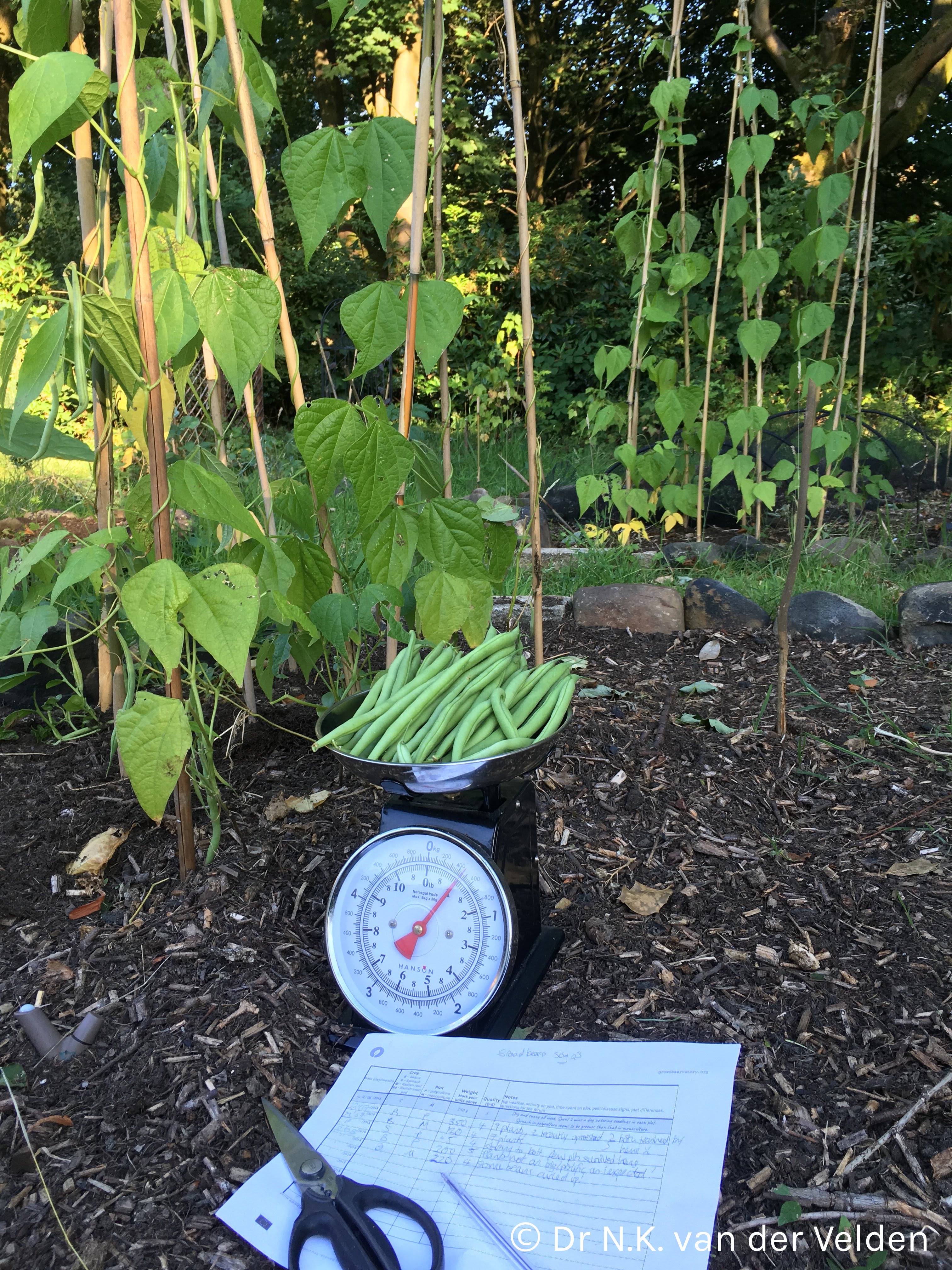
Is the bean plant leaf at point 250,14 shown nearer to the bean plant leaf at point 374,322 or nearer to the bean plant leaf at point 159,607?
the bean plant leaf at point 374,322

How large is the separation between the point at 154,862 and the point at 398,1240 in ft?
2.67

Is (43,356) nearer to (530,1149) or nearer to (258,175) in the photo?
(258,175)

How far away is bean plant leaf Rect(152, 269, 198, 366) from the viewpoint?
1.12 metres

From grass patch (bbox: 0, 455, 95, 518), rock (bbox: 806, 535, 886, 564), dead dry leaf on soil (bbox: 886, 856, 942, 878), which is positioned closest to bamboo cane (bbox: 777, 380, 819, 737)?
dead dry leaf on soil (bbox: 886, 856, 942, 878)

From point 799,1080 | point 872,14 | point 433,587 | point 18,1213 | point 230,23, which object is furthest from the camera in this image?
point 872,14

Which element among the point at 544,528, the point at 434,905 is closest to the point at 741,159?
the point at 544,528

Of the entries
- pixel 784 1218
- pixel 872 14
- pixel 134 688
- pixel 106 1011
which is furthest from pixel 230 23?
pixel 872 14

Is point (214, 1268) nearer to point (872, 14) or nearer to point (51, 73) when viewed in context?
point (51, 73)

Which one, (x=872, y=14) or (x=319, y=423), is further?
(x=872, y=14)

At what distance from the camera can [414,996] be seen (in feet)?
3.55

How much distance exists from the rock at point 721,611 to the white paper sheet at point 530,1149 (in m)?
1.70

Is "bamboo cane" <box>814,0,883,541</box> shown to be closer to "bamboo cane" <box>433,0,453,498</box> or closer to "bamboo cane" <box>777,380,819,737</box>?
"bamboo cane" <box>777,380,819,737</box>

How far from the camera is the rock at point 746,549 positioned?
3.36 m

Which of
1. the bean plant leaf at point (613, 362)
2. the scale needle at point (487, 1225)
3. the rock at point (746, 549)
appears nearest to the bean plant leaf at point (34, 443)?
the scale needle at point (487, 1225)
